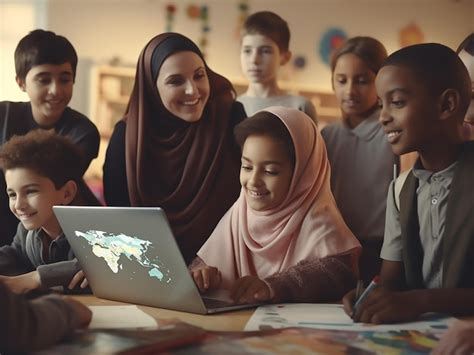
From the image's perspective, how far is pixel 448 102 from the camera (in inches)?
48.4

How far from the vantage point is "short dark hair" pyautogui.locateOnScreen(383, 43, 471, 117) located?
1228 mm

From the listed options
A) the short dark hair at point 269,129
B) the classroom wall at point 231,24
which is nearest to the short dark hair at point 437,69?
the short dark hair at point 269,129

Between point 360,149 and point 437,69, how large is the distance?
26.1 inches

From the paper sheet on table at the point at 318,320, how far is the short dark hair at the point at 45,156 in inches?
24.7

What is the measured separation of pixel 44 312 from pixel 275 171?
0.68 metres

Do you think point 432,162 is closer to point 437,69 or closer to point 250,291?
point 437,69

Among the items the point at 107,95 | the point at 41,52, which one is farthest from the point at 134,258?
the point at 107,95

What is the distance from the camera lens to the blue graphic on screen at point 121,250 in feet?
3.76

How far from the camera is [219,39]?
490 centimetres

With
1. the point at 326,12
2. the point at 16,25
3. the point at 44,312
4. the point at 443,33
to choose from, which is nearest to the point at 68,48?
the point at 44,312

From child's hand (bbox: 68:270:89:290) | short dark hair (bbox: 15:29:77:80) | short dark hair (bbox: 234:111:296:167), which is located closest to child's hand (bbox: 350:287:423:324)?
short dark hair (bbox: 234:111:296:167)

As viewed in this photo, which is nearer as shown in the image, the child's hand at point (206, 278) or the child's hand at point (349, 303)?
the child's hand at point (349, 303)

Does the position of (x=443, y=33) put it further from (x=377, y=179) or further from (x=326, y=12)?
(x=377, y=179)

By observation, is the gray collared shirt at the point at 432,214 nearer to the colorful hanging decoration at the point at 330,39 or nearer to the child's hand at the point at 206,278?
the child's hand at the point at 206,278
